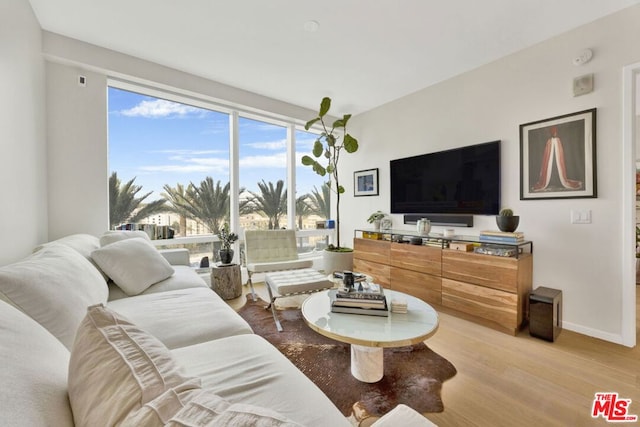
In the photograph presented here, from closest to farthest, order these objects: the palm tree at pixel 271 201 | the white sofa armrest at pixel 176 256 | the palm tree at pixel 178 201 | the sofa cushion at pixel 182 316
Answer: the sofa cushion at pixel 182 316 → the white sofa armrest at pixel 176 256 → the palm tree at pixel 178 201 → the palm tree at pixel 271 201

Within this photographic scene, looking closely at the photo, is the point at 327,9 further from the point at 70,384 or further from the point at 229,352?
the point at 70,384

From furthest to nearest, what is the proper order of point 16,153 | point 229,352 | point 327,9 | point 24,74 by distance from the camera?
point 327,9 < point 24,74 < point 16,153 < point 229,352

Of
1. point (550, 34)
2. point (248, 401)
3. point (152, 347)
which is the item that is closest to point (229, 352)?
point (248, 401)

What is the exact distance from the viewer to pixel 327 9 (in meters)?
2.17

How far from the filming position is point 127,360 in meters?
0.54

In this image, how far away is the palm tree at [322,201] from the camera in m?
4.73

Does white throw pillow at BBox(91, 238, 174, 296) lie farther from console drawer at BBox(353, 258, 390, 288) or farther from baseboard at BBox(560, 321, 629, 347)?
baseboard at BBox(560, 321, 629, 347)

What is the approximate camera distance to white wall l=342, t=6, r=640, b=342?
2160 millimetres

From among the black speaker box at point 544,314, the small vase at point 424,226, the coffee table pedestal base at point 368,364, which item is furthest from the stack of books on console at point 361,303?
the small vase at point 424,226

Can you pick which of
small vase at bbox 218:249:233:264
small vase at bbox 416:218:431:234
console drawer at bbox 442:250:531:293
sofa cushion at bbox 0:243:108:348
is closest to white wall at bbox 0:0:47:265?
sofa cushion at bbox 0:243:108:348

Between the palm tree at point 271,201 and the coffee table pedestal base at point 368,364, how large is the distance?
9.36ft

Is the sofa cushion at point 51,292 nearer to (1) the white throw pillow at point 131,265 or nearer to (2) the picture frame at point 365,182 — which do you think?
(1) the white throw pillow at point 131,265

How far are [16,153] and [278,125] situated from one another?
301 centimetres
